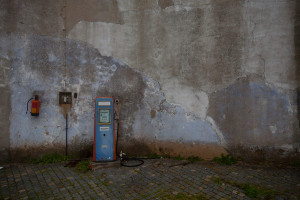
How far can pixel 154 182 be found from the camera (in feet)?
12.1

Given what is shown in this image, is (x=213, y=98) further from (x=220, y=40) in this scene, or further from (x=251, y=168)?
(x=251, y=168)

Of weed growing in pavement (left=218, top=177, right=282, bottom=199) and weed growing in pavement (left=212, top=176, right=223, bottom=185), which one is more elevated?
weed growing in pavement (left=212, top=176, right=223, bottom=185)

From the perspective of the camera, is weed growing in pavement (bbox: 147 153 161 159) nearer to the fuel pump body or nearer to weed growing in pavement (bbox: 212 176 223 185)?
the fuel pump body

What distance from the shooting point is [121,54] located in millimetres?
4883

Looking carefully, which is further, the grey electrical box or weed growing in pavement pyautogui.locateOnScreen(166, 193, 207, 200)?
the grey electrical box

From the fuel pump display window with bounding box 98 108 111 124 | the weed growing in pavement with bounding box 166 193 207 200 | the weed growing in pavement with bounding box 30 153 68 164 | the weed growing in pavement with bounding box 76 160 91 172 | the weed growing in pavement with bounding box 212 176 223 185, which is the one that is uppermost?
the fuel pump display window with bounding box 98 108 111 124

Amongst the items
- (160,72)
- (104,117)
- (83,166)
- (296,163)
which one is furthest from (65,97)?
(296,163)

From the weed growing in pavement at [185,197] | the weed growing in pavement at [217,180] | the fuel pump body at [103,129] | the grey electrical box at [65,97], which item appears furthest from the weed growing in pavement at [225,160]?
the grey electrical box at [65,97]

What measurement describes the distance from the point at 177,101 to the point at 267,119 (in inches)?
79.2

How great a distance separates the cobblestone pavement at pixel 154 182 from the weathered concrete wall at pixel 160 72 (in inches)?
21.0

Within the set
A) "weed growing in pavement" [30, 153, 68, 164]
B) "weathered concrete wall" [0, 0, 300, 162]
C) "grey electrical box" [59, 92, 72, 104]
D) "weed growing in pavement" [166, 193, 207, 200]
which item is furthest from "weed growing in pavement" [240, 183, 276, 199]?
"grey electrical box" [59, 92, 72, 104]

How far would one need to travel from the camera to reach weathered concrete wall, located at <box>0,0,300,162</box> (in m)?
4.43

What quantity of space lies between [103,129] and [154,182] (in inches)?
60.9

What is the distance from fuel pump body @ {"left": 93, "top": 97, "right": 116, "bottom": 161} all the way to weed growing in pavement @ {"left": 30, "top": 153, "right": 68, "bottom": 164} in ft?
3.15
